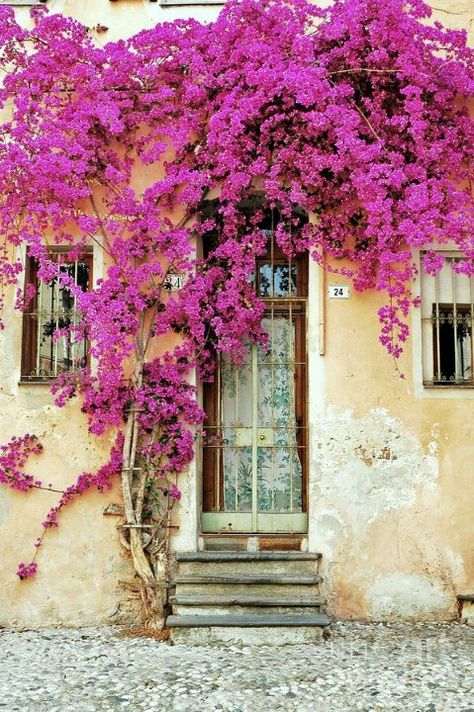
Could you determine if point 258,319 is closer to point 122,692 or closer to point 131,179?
point 131,179

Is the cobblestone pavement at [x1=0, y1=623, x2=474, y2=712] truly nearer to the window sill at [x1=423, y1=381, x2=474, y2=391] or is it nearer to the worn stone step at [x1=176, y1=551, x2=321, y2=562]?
the worn stone step at [x1=176, y1=551, x2=321, y2=562]

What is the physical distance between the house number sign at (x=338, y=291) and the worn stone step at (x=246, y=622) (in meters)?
2.68

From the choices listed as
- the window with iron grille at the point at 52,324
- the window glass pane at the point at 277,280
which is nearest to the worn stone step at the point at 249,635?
the window with iron grille at the point at 52,324

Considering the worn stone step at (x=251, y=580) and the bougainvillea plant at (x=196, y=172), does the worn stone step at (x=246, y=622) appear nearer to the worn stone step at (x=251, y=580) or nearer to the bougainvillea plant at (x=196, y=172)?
the worn stone step at (x=251, y=580)

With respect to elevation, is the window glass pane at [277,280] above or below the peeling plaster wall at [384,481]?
above

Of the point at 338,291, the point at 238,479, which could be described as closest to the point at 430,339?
the point at 338,291

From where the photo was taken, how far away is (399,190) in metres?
6.50

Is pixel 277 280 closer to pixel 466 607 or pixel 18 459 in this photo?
pixel 18 459

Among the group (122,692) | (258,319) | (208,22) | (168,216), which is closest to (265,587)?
(122,692)

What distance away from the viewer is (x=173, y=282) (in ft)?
22.6

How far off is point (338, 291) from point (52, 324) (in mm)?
2571

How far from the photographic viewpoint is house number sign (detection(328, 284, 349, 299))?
6.87 meters

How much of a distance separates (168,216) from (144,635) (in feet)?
11.6

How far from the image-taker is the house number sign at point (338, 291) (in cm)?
687
